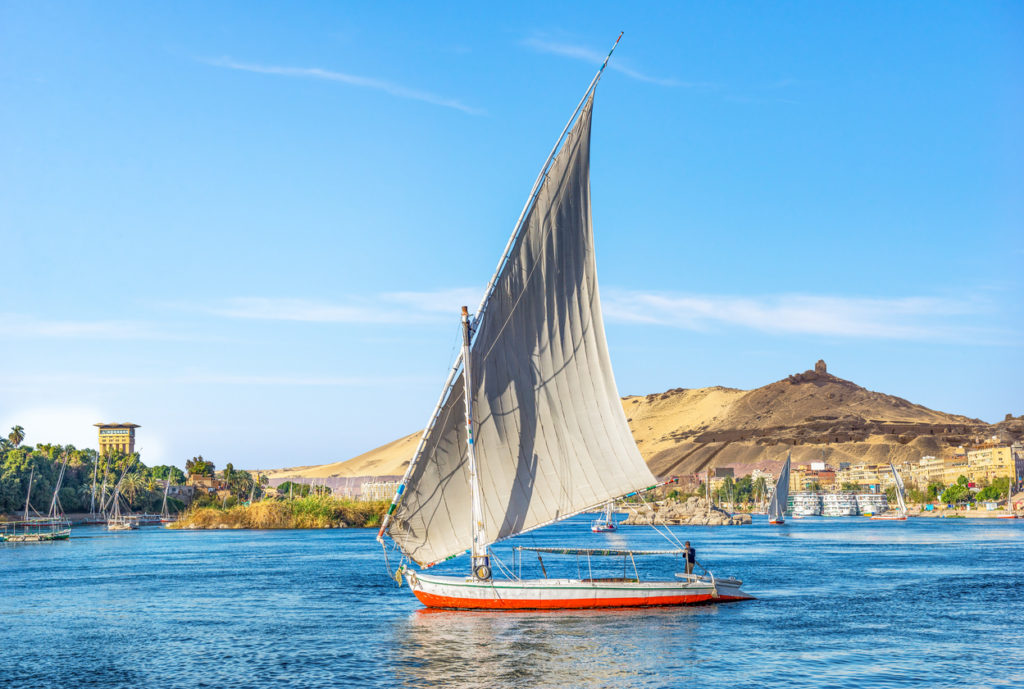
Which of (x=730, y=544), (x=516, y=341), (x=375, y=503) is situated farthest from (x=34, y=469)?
(x=516, y=341)

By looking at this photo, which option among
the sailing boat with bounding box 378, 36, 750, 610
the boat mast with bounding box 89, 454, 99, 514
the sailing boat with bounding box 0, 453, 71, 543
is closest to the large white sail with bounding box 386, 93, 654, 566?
the sailing boat with bounding box 378, 36, 750, 610

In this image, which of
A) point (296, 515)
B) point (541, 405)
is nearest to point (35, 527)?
point (296, 515)

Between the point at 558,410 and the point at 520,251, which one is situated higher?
the point at 520,251

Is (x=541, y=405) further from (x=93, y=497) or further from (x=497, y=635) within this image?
(x=93, y=497)

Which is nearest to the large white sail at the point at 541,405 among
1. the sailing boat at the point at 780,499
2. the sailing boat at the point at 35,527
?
the sailing boat at the point at 35,527

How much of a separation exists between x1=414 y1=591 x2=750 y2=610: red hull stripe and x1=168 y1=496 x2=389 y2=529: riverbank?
11413 centimetres

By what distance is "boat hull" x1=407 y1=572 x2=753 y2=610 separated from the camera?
126 ft

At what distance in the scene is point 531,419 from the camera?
38.5 m

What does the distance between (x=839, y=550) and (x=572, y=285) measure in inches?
2635

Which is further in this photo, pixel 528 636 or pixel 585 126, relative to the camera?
pixel 585 126

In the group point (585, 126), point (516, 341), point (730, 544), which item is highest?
point (585, 126)

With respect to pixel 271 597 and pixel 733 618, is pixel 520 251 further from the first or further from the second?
pixel 271 597

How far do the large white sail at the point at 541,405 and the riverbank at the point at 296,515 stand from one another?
116288 mm

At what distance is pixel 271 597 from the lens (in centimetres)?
→ 5209
